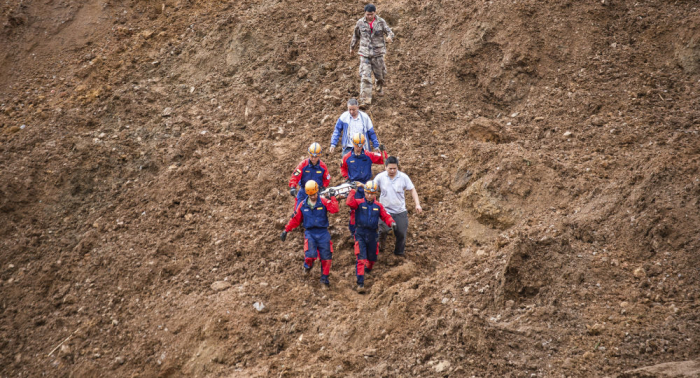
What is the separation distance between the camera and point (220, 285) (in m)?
8.91

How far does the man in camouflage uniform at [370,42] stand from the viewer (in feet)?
36.0

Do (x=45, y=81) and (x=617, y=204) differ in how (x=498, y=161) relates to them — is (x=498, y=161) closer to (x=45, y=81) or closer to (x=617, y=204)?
(x=617, y=204)

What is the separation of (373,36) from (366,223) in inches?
184

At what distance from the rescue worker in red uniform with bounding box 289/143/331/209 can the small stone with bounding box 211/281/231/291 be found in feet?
5.83

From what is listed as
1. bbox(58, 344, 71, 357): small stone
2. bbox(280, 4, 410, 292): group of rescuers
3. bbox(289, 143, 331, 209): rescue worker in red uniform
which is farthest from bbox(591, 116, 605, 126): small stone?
bbox(58, 344, 71, 357): small stone

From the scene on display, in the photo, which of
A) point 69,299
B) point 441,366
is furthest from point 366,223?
point 69,299

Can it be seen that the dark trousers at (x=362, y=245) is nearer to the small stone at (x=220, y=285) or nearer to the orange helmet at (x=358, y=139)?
the orange helmet at (x=358, y=139)

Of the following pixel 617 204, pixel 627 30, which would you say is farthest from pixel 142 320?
pixel 627 30

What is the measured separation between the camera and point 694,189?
669 cm

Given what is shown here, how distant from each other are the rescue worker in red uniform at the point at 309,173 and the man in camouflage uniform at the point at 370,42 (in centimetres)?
291

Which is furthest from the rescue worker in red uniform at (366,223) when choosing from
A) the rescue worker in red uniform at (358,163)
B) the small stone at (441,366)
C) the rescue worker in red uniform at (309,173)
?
the small stone at (441,366)

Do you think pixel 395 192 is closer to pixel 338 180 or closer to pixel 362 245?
pixel 362 245

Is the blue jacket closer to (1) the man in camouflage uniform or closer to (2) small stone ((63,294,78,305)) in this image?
(1) the man in camouflage uniform

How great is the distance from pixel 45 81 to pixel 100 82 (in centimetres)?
162
